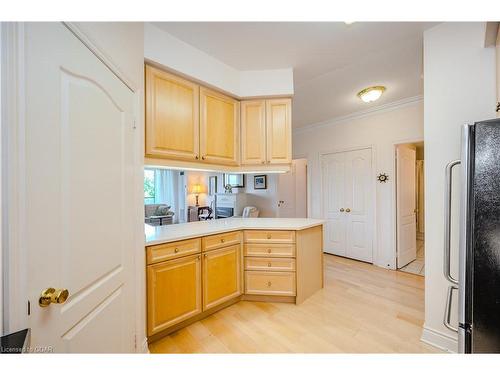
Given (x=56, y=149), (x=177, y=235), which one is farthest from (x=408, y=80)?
(x=56, y=149)

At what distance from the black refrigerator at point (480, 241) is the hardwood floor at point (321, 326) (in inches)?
35.8

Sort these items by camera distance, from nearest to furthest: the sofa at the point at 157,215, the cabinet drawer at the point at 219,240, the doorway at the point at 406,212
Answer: the cabinet drawer at the point at 219,240 < the doorway at the point at 406,212 < the sofa at the point at 157,215

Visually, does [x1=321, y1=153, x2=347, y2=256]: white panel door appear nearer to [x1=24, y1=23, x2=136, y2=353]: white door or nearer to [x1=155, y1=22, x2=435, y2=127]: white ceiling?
[x1=155, y1=22, x2=435, y2=127]: white ceiling

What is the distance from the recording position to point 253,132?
7.95 feet

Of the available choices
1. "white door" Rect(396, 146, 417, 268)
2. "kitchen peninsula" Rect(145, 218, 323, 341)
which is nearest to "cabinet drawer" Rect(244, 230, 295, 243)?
"kitchen peninsula" Rect(145, 218, 323, 341)

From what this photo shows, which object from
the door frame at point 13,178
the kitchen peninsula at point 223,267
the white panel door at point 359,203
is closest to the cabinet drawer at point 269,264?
the kitchen peninsula at point 223,267

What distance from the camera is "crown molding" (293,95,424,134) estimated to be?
3.00 meters

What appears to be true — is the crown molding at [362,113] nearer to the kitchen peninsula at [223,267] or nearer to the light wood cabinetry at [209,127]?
the light wood cabinetry at [209,127]

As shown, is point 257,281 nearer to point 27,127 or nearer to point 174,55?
point 27,127


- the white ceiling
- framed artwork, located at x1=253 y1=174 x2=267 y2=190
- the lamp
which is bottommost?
the lamp

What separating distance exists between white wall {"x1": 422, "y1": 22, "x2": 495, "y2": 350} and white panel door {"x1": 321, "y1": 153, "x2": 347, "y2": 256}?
217cm

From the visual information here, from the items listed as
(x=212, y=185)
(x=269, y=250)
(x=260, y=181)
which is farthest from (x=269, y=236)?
(x=212, y=185)

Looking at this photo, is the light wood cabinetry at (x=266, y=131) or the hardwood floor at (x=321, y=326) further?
the light wood cabinetry at (x=266, y=131)

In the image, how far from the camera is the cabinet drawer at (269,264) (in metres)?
2.19
